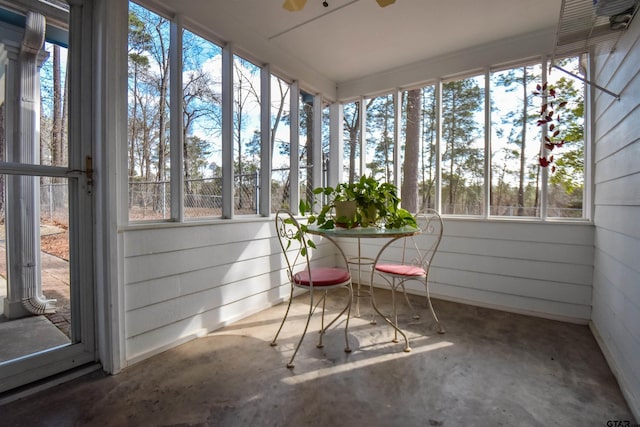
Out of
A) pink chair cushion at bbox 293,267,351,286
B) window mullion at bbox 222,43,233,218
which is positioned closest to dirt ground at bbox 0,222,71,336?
window mullion at bbox 222,43,233,218

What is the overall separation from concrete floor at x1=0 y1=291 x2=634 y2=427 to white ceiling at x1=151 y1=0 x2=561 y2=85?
2440mm

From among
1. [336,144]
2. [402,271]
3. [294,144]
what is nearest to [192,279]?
[402,271]

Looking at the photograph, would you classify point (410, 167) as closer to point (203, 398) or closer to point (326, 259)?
point (326, 259)

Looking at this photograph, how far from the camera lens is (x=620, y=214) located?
1.79 meters

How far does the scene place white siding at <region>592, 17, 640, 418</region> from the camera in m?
1.52

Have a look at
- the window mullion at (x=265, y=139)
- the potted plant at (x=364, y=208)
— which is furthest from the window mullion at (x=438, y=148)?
the window mullion at (x=265, y=139)

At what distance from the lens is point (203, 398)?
156cm

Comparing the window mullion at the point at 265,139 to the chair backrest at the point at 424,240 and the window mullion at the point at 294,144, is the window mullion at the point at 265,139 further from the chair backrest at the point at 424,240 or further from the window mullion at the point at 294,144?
the chair backrest at the point at 424,240

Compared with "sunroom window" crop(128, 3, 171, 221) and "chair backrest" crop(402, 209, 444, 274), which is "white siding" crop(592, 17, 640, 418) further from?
"sunroom window" crop(128, 3, 171, 221)

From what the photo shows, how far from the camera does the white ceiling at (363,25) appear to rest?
229 centimetres

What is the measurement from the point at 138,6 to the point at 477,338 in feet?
11.0

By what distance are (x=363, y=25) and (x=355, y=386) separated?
9.04 ft

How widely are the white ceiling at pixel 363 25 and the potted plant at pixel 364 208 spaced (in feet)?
4.57

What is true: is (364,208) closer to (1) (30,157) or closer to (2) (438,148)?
(2) (438,148)
